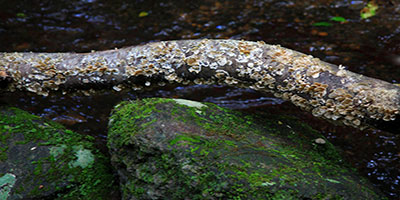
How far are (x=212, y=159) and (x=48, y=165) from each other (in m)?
1.36

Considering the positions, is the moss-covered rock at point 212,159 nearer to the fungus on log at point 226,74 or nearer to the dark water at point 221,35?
the fungus on log at point 226,74

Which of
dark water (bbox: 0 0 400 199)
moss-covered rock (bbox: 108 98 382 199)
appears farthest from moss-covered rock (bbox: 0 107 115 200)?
dark water (bbox: 0 0 400 199)

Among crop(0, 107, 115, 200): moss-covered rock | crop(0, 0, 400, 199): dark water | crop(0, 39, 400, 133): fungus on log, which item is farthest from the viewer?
crop(0, 0, 400, 199): dark water

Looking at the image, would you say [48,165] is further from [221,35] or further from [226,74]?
[221,35]

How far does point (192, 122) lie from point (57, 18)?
4.65 meters

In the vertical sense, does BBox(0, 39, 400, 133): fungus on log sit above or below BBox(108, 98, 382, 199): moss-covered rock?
above

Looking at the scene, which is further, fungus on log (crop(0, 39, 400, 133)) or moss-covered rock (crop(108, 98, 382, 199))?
fungus on log (crop(0, 39, 400, 133))

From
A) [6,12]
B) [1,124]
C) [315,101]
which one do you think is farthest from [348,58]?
[6,12]

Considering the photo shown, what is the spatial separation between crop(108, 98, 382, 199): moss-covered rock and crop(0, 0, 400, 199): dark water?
0.99m

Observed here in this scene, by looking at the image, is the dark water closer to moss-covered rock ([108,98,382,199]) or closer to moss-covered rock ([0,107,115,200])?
moss-covered rock ([0,107,115,200])

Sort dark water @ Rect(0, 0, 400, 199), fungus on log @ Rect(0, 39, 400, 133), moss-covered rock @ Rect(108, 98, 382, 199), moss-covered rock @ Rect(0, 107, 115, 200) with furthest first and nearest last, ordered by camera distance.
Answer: dark water @ Rect(0, 0, 400, 199), moss-covered rock @ Rect(0, 107, 115, 200), fungus on log @ Rect(0, 39, 400, 133), moss-covered rock @ Rect(108, 98, 382, 199)

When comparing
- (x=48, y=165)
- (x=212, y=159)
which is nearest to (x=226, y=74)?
(x=212, y=159)

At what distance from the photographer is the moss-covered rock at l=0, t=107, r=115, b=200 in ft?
8.25

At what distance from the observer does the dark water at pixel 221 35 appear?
365cm
